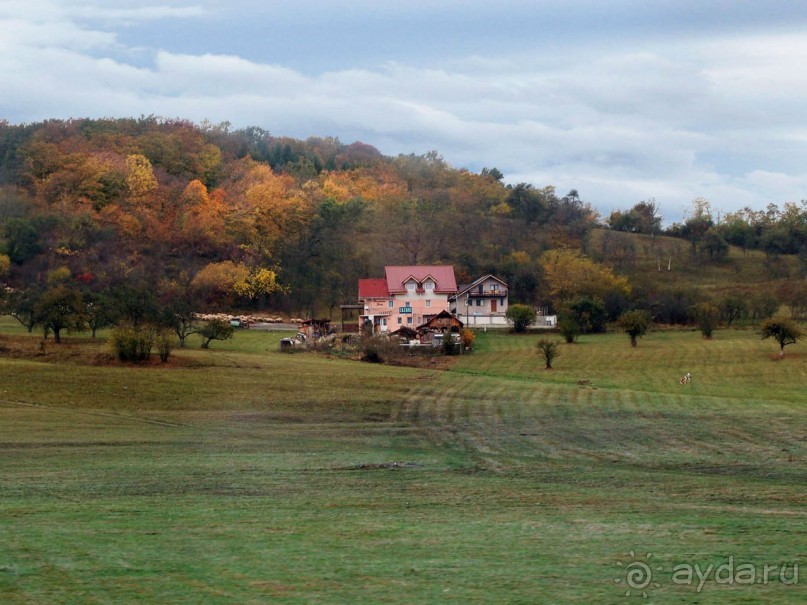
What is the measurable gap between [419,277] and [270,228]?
32.9 m

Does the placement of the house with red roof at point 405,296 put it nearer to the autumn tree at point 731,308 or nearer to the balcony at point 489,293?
the balcony at point 489,293

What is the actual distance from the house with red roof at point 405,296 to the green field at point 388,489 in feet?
124

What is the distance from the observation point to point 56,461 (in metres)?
23.3

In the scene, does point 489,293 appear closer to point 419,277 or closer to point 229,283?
point 419,277

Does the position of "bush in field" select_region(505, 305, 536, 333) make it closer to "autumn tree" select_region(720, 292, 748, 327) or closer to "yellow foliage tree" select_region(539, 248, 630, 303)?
"yellow foliage tree" select_region(539, 248, 630, 303)

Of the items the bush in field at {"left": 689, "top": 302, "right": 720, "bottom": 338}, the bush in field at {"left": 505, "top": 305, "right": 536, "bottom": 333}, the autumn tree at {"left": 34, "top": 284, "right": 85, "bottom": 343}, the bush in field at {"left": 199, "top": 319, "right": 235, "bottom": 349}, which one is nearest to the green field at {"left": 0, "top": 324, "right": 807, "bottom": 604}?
the autumn tree at {"left": 34, "top": 284, "right": 85, "bottom": 343}

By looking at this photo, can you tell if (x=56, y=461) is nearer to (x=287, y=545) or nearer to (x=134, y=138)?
(x=287, y=545)

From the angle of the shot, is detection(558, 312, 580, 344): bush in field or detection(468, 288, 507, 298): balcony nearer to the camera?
detection(558, 312, 580, 344): bush in field

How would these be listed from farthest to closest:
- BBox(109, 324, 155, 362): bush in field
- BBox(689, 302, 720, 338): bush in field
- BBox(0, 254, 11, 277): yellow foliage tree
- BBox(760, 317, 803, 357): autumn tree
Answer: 1. BBox(0, 254, 11, 277): yellow foliage tree
2. BBox(689, 302, 720, 338): bush in field
3. BBox(760, 317, 803, 357): autumn tree
4. BBox(109, 324, 155, 362): bush in field

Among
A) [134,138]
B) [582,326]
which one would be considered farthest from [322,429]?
[134,138]

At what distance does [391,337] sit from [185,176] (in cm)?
7671

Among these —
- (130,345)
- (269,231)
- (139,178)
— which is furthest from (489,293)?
(139,178)

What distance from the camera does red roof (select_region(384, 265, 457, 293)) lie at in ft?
274

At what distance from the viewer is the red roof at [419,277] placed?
8362 cm
